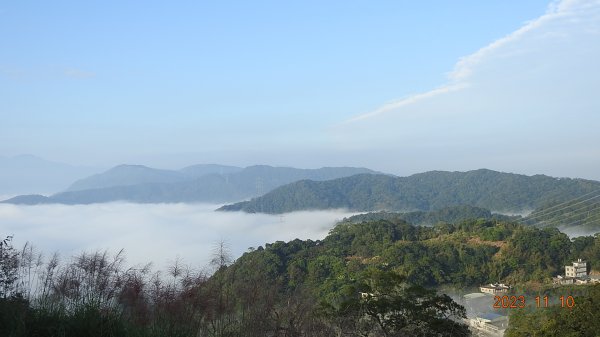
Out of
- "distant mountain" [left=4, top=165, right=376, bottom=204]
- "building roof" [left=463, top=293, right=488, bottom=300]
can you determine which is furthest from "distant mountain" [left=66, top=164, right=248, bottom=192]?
"building roof" [left=463, top=293, right=488, bottom=300]

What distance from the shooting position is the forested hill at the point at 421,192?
276 feet

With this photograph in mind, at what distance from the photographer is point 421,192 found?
10150 cm

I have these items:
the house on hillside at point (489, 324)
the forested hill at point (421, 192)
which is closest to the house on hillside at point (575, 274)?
the house on hillside at point (489, 324)

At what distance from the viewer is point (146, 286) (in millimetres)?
4230

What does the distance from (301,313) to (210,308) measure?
2.78 ft

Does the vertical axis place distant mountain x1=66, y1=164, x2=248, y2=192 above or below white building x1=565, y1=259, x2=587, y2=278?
above

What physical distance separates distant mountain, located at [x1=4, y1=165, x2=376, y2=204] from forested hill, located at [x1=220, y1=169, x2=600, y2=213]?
37.4 m

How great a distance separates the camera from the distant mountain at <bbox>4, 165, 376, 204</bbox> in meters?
125

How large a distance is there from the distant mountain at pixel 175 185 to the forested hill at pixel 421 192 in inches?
1474

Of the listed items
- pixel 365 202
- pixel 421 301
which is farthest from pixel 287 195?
pixel 421 301

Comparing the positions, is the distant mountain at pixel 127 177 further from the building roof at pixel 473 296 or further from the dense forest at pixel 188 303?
the dense forest at pixel 188 303

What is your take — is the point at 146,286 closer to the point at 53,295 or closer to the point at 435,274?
the point at 53,295

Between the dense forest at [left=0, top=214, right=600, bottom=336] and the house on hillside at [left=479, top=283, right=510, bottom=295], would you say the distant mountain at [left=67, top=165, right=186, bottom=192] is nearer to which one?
the house on hillside at [left=479, top=283, right=510, bottom=295]

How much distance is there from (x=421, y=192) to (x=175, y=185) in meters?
72.0
